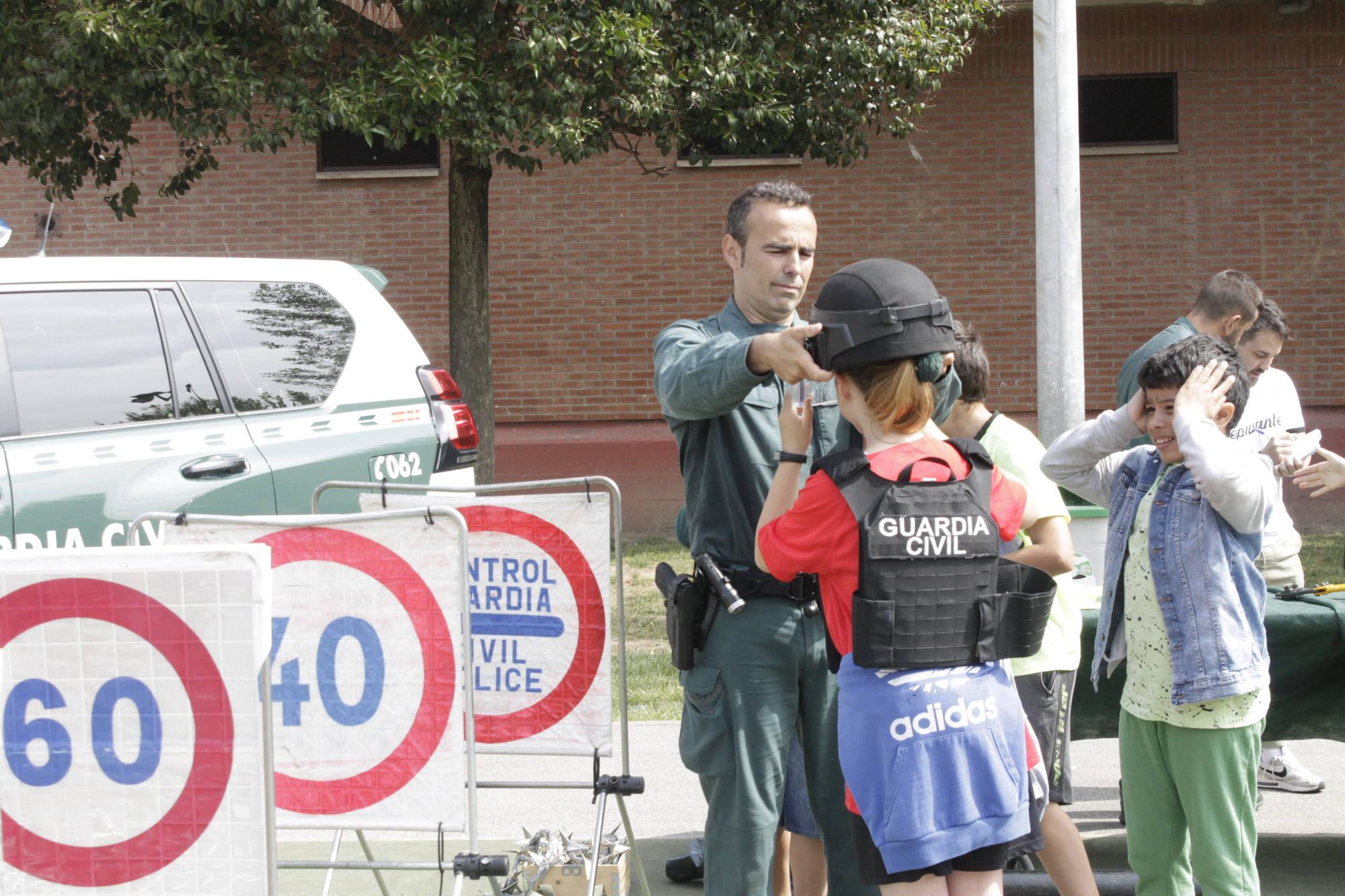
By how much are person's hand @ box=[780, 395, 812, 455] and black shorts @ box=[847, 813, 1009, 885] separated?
754 millimetres

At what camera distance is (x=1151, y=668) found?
3.32 meters

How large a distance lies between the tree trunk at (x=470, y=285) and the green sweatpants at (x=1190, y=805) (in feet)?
24.8

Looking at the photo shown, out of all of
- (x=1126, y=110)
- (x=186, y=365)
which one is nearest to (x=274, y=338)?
(x=186, y=365)

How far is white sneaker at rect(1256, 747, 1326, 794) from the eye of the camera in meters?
5.17

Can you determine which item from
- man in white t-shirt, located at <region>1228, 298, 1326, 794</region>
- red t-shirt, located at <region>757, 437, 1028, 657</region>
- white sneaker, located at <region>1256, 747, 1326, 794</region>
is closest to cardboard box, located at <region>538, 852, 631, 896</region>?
red t-shirt, located at <region>757, 437, 1028, 657</region>

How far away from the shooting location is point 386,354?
18.9 ft

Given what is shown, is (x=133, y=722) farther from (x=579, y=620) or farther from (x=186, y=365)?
(x=186, y=365)

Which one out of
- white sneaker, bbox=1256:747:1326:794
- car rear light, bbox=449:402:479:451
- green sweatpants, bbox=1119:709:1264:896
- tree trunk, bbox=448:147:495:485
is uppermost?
tree trunk, bbox=448:147:495:485

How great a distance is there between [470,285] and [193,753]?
7.95 m

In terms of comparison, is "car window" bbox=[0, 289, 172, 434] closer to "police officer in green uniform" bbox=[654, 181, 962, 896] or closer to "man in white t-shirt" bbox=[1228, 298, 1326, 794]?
"police officer in green uniform" bbox=[654, 181, 962, 896]

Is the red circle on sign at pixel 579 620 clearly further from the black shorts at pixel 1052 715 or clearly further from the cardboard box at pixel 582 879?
the black shorts at pixel 1052 715

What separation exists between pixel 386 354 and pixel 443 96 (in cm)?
309

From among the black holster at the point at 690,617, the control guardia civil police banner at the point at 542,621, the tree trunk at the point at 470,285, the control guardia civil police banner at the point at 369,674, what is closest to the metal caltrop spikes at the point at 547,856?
the control guardia civil police banner at the point at 542,621

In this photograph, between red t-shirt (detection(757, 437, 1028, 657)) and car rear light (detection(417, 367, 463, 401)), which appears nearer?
red t-shirt (detection(757, 437, 1028, 657))
